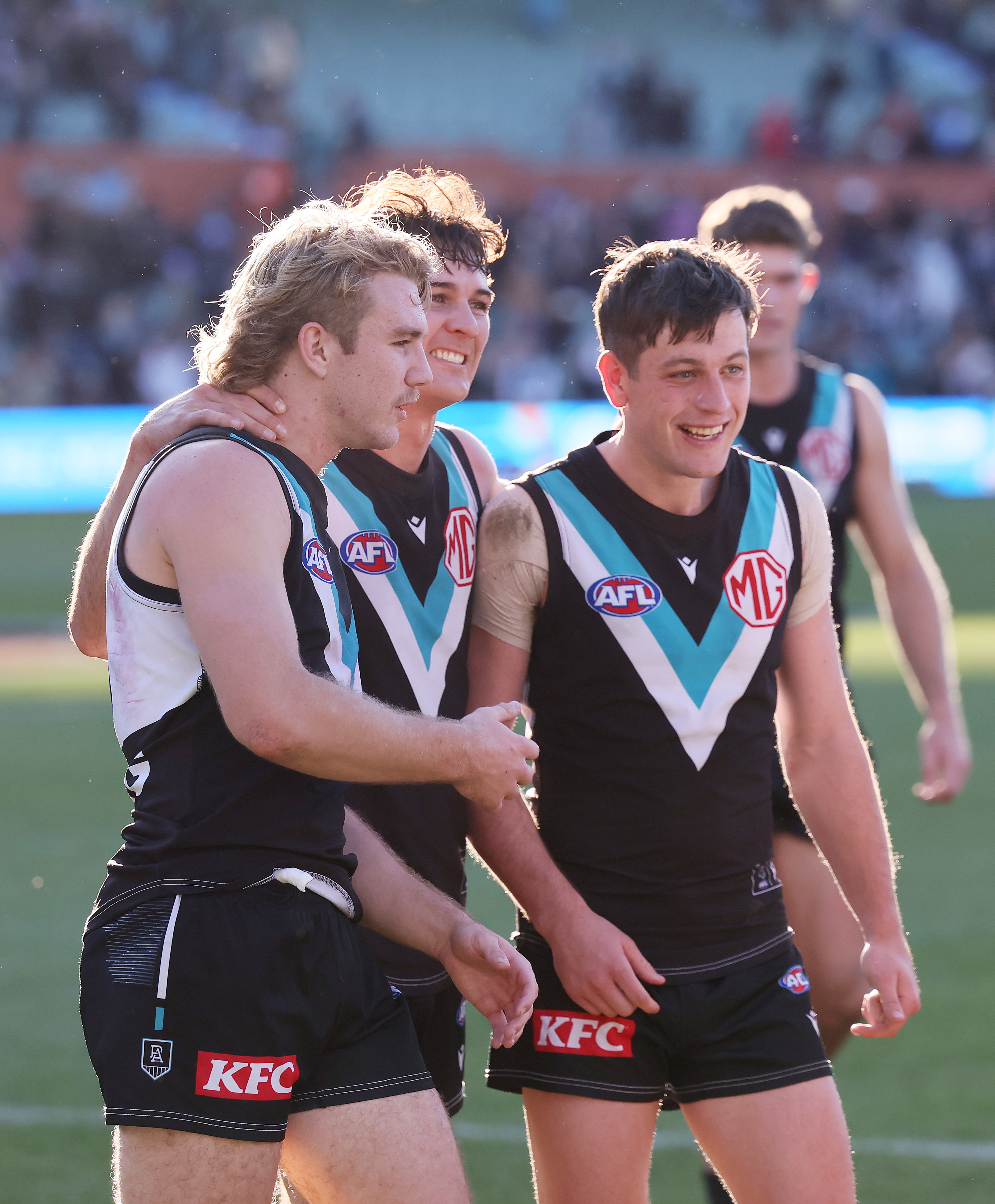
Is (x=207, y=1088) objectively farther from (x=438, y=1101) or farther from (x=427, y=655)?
(x=427, y=655)

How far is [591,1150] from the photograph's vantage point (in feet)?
10.4

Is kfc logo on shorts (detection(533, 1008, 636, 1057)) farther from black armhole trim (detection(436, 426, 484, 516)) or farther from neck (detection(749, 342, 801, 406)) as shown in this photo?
neck (detection(749, 342, 801, 406))

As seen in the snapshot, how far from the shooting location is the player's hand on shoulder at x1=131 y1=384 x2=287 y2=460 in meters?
2.75

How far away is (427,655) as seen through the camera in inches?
134

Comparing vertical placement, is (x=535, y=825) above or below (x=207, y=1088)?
above

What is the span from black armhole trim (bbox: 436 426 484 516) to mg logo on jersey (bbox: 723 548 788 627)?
621 mm

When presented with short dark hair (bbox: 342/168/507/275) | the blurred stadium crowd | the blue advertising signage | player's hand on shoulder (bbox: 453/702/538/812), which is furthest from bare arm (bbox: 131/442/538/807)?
the blurred stadium crowd

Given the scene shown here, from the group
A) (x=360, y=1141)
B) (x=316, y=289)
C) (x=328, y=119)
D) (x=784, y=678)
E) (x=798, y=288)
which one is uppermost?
(x=328, y=119)

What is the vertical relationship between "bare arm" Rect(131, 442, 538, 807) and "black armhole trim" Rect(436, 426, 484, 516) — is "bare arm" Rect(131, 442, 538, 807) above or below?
below

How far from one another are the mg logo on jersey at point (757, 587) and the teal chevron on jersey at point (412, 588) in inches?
23.5

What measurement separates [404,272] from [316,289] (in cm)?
19

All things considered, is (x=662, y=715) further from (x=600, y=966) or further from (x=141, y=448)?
(x=141, y=448)

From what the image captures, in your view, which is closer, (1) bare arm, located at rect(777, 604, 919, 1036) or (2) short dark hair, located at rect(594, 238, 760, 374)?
(2) short dark hair, located at rect(594, 238, 760, 374)

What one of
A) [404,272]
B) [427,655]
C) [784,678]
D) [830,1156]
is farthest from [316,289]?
[830,1156]
